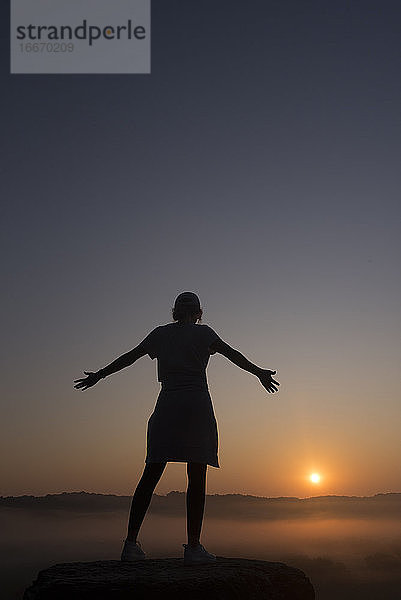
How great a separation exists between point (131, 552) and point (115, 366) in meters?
2.09

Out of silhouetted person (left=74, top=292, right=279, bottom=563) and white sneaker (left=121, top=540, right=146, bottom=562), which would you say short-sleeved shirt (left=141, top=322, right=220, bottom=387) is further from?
white sneaker (left=121, top=540, right=146, bottom=562)

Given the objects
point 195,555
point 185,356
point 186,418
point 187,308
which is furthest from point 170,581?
point 187,308

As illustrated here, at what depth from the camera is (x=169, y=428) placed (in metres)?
7.42

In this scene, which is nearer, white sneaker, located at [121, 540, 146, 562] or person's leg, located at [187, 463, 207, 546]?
person's leg, located at [187, 463, 207, 546]

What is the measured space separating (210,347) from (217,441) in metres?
1.05

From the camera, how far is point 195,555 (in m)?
7.32

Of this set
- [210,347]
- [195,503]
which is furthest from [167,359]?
[195,503]

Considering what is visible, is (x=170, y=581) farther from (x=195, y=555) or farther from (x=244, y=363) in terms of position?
(x=244, y=363)

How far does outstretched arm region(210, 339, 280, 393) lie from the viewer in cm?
752

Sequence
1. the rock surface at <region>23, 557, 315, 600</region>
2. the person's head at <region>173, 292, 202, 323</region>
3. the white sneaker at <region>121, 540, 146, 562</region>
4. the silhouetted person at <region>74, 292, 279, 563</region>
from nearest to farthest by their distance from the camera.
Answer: the rock surface at <region>23, 557, 315, 600</region>
the silhouetted person at <region>74, 292, 279, 563</region>
the white sneaker at <region>121, 540, 146, 562</region>
the person's head at <region>173, 292, 202, 323</region>

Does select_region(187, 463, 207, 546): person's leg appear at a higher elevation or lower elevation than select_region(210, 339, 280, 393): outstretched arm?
lower

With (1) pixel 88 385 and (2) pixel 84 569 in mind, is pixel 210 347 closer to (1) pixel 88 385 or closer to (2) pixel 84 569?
(1) pixel 88 385

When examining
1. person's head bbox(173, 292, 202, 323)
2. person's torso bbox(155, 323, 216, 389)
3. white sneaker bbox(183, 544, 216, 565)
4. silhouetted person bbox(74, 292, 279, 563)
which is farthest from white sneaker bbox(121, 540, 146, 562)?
person's head bbox(173, 292, 202, 323)

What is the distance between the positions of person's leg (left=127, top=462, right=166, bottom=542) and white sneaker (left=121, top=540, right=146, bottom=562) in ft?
0.24
